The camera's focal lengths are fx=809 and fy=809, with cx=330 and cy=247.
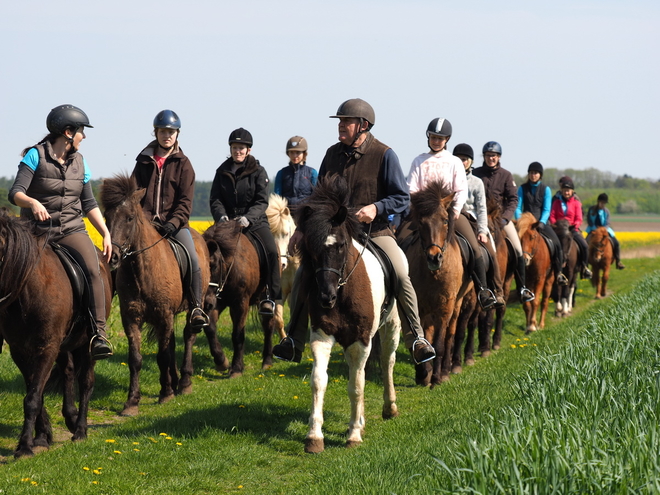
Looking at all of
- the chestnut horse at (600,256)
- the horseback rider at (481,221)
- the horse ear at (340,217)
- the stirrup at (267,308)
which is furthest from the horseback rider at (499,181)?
the chestnut horse at (600,256)

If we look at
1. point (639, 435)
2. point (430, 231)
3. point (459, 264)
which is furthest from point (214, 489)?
point (459, 264)

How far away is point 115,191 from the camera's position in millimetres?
8172

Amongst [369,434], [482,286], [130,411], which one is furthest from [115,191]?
[482,286]

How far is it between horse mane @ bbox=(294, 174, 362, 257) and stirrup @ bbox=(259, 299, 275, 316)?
4825mm

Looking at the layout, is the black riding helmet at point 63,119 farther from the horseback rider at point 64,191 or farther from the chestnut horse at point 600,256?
the chestnut horse at point 600,256

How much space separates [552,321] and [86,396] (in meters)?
12.7

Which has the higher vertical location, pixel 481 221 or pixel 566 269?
pixel 481 221

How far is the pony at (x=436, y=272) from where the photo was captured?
9180 mm

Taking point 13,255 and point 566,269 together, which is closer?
point 13,255

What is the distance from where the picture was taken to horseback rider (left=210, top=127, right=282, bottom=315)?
37.7 ft

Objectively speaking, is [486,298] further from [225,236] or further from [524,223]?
[524,223]

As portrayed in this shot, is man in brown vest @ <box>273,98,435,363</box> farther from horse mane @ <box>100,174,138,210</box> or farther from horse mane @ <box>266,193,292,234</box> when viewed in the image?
horse mane @ <box>266,193,292,234</box>

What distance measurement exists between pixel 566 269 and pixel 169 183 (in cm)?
1245

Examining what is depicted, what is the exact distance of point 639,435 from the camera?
14.7 feet
